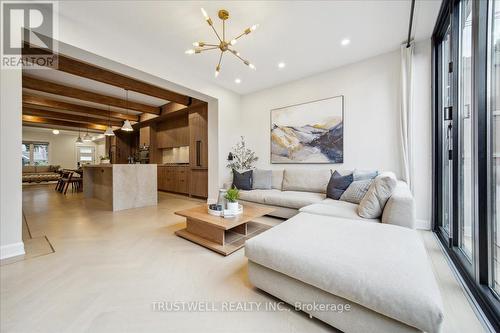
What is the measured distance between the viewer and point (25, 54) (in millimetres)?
3100

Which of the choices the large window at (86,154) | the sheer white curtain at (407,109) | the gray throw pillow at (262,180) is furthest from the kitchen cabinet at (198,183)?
the large window at (86,154)

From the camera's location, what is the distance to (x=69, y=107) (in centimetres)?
570

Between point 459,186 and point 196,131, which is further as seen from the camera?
point 196,131

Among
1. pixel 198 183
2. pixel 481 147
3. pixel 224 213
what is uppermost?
pixel 481 147

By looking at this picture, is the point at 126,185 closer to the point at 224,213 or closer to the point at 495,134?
the point at 224,213

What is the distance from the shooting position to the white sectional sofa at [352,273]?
91cm

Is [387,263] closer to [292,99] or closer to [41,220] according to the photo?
[292,99]

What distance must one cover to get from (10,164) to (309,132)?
4345 millimetres

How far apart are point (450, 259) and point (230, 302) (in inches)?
90.7

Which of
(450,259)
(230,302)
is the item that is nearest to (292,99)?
(450,259)

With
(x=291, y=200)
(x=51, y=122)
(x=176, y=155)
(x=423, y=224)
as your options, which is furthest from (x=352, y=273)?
(x=51, y=122)

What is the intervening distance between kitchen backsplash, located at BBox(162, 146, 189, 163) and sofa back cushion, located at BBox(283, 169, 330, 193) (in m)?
3.95

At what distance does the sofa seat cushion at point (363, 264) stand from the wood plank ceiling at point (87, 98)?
443 centimetres

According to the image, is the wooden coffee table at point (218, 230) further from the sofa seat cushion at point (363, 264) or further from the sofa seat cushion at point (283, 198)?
the sofa seat cushion at point (363, 264)
